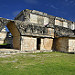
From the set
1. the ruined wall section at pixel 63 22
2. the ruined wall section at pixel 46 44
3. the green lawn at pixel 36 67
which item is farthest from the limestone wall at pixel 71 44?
the ruined wall section at pixel 63 22

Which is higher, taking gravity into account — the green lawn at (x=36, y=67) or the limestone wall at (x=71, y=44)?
the limestone wall at (x=71, y=44)

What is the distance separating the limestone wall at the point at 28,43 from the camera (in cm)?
880

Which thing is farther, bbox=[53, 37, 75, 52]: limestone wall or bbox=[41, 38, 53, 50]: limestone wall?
bbox=[41, 38, 53, 50]: limestone wall

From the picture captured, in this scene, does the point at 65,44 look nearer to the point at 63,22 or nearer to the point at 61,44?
the point at 61,44

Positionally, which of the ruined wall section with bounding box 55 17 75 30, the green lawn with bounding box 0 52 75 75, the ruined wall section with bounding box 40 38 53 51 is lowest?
the green lawn with bounding box 0 52 75 75

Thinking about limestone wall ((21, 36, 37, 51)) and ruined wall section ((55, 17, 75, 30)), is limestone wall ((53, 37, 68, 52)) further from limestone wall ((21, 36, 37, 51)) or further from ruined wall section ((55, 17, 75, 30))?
ruined wall section ((55, 17, 75, 30))

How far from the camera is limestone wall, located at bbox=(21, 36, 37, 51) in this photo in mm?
8801

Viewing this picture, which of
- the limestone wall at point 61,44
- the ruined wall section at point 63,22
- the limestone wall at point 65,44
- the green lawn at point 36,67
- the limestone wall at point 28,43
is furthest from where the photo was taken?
the ruined wall section at point 63,22

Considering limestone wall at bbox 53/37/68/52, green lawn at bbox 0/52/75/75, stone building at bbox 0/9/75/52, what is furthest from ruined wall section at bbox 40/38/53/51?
green lawn at bbox 0/52/75/75

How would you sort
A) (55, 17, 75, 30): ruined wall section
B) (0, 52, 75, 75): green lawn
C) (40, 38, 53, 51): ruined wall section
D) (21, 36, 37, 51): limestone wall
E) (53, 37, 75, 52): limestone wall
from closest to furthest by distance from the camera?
(0, 52, 75, 75): green lawn, (21, 36, 37, 51): limestone wall, (53, 37, 75, 52): limestone wall, (40, 38, 53, 51): ruined wall section, (55, 17, 75, 30): ruined wall section

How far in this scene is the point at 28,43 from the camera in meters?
9.16

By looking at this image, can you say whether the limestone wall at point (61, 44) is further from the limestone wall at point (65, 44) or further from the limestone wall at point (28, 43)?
the limestone wall at point (28, 43)

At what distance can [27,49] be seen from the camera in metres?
9.03

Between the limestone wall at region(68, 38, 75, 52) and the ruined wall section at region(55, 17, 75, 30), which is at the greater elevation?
the ruined wall section at region(55, 17, 75, 30)
